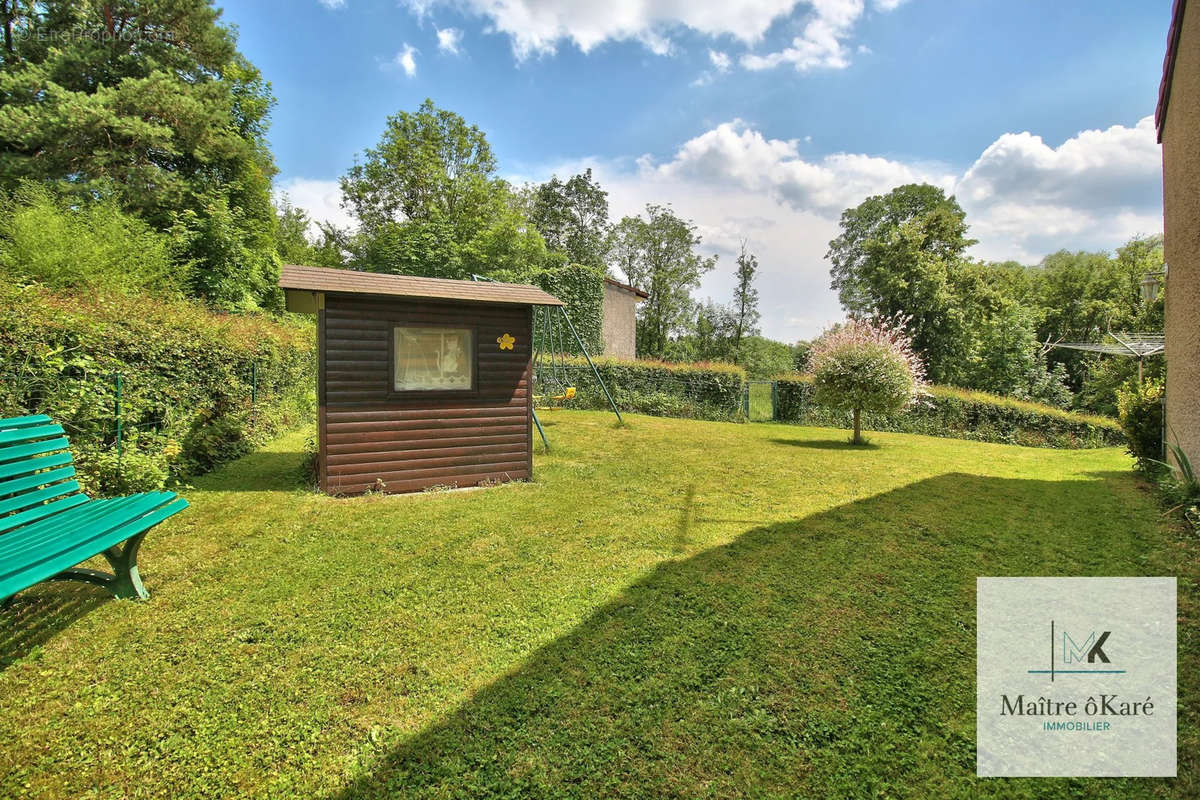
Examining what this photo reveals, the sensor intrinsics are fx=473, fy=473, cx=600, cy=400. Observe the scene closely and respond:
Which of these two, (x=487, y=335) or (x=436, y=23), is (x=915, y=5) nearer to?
(x=487, y=335)

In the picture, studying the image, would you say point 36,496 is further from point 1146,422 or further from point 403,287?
point 1146,422

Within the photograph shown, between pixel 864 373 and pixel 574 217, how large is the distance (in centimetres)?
2489

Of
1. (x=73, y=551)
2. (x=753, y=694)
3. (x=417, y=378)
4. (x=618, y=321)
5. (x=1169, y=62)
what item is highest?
(x=1169, y=62)

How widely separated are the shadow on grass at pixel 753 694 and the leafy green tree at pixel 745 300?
86.9 feet

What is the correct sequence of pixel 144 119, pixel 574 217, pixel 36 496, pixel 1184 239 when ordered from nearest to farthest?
pixel 36 496, pixel 1184 239, pixel 144 119, pixel 574 217

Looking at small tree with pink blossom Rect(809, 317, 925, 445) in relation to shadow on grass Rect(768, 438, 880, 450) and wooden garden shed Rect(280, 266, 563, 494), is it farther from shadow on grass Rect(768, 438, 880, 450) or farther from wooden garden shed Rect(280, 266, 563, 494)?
wooden garden shed Rect(280, 266, 563, 494)

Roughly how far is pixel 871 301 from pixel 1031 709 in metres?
24.3

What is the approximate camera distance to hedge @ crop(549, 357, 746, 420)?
1530 centimetres

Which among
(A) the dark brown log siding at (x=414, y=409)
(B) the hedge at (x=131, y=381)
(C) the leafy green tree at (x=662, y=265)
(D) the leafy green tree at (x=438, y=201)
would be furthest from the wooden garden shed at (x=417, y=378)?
(C) the leafy green tree at (x=662, y=265)

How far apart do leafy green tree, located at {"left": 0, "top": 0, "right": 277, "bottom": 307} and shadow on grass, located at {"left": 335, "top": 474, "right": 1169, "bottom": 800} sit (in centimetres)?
1630

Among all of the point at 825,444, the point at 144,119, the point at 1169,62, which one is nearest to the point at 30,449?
the point at 825,444

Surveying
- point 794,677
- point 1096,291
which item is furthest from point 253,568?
point 1096,291

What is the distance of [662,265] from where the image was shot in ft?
105

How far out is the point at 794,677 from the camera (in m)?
2.41
